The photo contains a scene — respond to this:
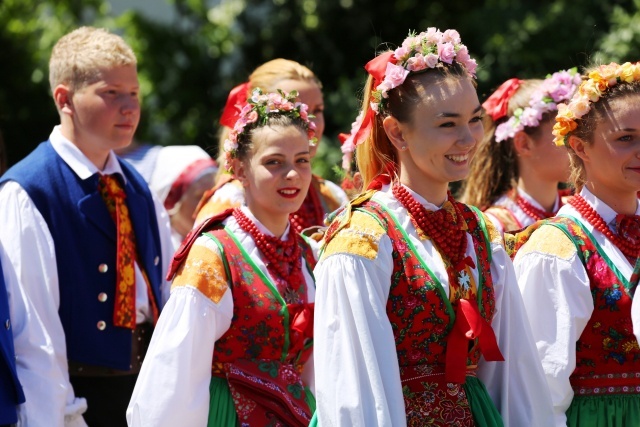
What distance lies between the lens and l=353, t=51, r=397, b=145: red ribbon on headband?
3375 millimetres

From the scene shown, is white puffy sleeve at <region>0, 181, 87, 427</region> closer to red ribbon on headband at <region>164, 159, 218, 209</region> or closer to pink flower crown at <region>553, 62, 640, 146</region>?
red ribbon on headband at <region>164, 159, 218, 209</region>

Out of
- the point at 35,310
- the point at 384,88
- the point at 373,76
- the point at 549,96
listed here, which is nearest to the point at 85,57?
the point at 35,310

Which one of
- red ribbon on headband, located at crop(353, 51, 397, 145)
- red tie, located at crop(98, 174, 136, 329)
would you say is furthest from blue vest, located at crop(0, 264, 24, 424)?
red ribbon on headband, located at crop(353, 51, 397, 145)

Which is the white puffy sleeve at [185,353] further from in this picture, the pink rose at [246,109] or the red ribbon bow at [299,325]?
the pink rose at [246,109]

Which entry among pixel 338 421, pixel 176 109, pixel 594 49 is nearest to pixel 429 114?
pixel 338 421

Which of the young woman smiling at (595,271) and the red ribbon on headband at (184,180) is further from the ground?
the red ribbon on headband at (184,180)

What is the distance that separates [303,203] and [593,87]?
1646 millimetres

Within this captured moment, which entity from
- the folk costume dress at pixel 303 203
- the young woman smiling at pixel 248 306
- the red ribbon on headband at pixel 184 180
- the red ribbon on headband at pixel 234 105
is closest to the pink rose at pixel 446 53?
the young woman smiling at pixel 248 306

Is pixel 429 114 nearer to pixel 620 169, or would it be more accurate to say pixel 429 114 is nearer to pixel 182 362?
pixel 620 169

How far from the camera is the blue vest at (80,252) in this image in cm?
439

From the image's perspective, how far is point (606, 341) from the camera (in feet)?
11.7

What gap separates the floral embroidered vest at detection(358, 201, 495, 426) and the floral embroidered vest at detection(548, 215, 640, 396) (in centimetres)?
54

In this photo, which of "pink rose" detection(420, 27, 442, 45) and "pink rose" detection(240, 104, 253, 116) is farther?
"pink rose" detection(240, 104, 253, 116)

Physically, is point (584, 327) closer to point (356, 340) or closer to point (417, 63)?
point (356, 340)
